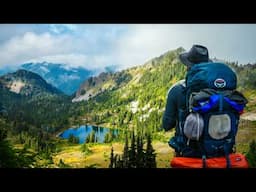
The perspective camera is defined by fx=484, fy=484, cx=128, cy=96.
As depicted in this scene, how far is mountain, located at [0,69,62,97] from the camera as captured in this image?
6.26 metres

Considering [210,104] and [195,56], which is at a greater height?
[195,56]

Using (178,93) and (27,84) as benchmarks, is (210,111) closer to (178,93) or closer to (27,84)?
(178,93)

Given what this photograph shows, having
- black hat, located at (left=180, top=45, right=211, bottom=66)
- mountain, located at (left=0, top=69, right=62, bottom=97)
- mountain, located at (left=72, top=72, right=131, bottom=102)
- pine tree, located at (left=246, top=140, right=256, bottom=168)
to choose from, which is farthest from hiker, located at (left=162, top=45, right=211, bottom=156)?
mountain, located at (left=0, top=69, right=62, bottom=97)

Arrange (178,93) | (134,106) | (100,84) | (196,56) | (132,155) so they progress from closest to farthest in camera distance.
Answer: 1. (178,93)
2. (196,56)
3. (132,155)
4. (134,106)
5. (100,84)

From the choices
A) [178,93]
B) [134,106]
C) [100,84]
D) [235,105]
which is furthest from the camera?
[100,84]

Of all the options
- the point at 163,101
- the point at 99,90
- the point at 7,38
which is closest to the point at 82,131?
the point at 99,90

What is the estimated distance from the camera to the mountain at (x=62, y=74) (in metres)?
6.23

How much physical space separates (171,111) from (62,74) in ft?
4.95

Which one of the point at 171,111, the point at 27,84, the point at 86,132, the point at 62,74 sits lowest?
the point at 86,132

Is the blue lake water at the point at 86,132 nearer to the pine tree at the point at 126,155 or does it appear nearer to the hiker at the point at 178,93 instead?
the pine tree at the point at 126,155

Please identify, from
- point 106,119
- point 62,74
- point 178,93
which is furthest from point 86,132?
point 178,93

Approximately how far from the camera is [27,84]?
6.35 m

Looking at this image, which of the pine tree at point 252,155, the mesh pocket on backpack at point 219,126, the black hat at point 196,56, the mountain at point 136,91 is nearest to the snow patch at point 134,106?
the mountain at point 136,91
